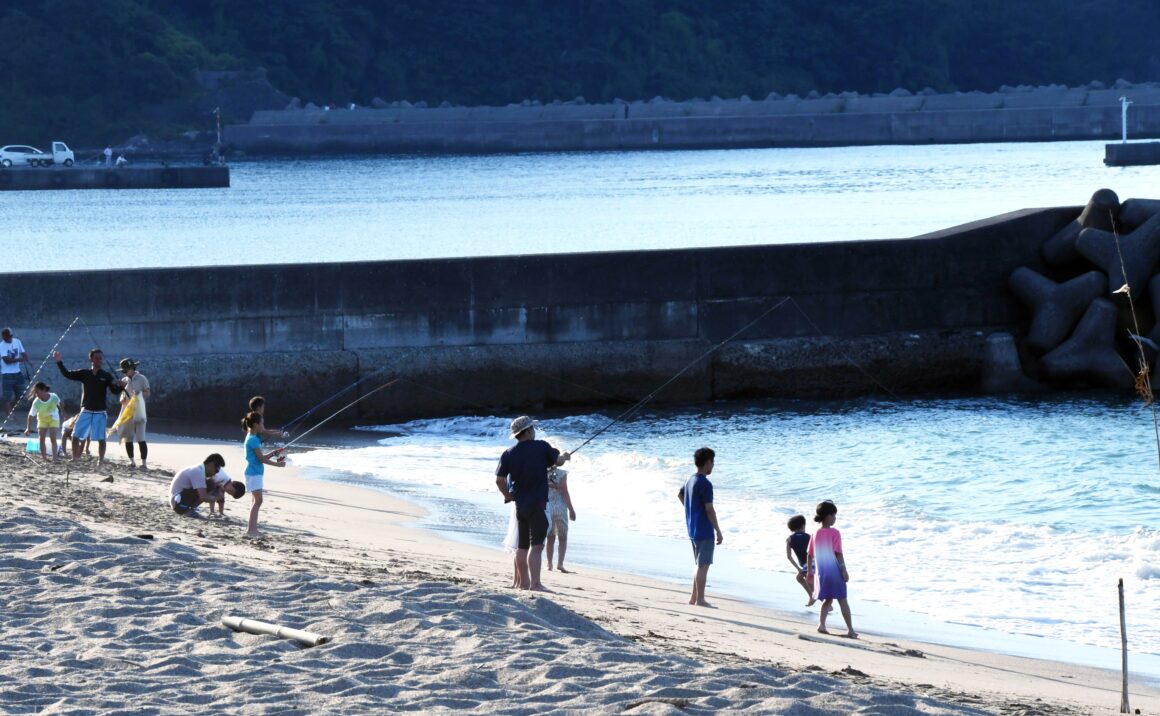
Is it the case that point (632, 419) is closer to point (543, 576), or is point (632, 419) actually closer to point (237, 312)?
point (237, 312)

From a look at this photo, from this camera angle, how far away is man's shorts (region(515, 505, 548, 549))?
9.34 m

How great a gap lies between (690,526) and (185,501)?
12.4ft

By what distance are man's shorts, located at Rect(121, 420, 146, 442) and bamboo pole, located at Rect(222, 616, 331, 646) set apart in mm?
6750

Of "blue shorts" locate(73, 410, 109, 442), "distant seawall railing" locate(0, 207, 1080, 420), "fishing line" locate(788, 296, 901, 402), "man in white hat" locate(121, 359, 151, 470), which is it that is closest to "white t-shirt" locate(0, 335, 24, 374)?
"distant seawall railing" locate(0, 207, 1080, 420)

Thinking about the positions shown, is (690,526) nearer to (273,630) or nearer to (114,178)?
(273,630)

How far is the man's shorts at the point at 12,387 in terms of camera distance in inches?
660

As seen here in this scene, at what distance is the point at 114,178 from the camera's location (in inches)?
2936

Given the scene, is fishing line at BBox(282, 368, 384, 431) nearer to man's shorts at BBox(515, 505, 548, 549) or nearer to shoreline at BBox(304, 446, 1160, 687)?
shoreline at BBox(304, 446, 1160, 687)

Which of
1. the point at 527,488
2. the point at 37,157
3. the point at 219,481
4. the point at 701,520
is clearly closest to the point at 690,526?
the point at 701,520

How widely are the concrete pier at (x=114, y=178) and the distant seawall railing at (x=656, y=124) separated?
2554 centimetres

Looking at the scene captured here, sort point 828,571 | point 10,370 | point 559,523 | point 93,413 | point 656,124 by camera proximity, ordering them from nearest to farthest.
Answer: point 828,571 < point 559,523 < point 93,413 < point 10,370 < point 656,124

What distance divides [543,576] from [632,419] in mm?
9511

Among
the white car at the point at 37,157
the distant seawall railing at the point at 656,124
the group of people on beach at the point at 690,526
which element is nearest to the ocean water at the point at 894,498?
the group of people on beach at the point at 690,526

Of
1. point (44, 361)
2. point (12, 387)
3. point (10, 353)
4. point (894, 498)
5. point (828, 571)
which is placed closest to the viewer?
point (828, 571)
